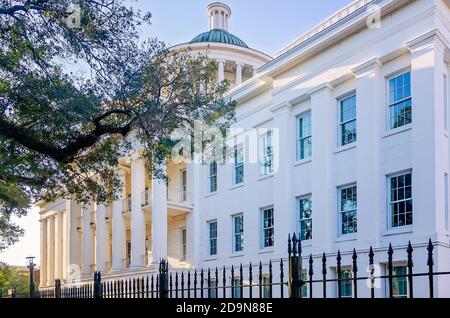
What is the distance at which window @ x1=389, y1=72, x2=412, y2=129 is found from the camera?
17594mm

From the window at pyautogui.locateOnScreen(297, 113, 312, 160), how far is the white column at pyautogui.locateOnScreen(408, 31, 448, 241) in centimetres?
505

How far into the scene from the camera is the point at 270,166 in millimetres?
23500

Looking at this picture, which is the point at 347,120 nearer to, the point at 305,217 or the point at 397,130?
the point at 397,130

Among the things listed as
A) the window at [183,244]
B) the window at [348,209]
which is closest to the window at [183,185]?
the window at [183,244]

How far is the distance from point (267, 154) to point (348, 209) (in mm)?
5454

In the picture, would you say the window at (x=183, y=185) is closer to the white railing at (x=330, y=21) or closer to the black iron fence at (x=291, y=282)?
the black iron fence at (x=291, y=282)

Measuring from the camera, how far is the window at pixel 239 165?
2536cm

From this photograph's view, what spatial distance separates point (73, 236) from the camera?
40.7m

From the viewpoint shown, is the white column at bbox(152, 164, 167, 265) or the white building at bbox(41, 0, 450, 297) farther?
the white column at bbox(152, 164, 167, 265)

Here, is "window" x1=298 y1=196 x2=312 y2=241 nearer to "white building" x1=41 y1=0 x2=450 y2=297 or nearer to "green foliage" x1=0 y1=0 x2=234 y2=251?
"white building" x1=41 y1=0 x2=450 y2=297

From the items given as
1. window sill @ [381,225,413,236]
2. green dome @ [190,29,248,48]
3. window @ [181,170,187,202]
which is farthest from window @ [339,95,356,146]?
green dome @ [190,29,248,48]
